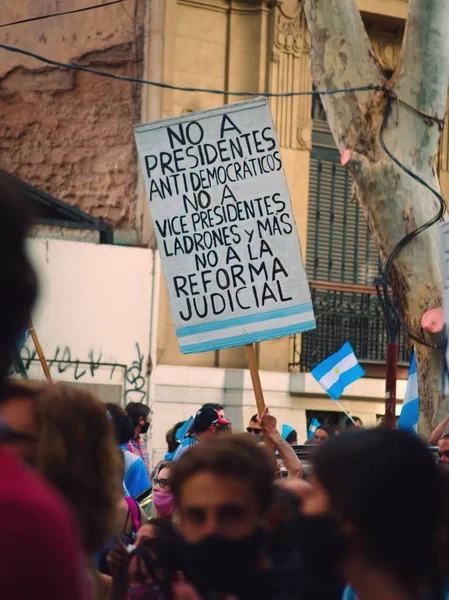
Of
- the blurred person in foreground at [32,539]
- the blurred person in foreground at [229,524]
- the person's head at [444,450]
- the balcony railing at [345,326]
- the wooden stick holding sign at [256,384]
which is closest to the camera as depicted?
the blurred person in foreground at [32,539]

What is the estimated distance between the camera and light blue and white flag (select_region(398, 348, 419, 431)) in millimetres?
8773

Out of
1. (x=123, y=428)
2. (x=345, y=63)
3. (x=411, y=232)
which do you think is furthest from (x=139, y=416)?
(x=345, y=63)

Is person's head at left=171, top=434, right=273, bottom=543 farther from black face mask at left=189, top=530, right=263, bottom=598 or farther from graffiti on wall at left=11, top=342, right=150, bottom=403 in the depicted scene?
graffiti on wall at left=11, top=342, right=150, bottom=403

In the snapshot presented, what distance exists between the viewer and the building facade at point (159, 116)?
15203mm

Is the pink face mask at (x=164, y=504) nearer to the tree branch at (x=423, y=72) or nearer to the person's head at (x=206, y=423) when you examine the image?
the person's head at (x=206, y=423)

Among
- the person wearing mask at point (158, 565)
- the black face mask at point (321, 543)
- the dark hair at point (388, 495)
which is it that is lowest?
the person wearing mask at point (158, 565)

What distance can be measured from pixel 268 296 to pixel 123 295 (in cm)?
782

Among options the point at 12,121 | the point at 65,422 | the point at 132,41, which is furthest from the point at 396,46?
the point at 65,422

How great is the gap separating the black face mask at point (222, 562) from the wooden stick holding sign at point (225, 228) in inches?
155

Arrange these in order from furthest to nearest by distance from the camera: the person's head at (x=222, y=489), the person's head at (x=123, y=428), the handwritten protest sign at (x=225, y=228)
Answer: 1. the person's head at (x=123, y=428)
2. the handwritten protest sign at (x=225, y=228)
3. the person's head at (x=222, y=489)

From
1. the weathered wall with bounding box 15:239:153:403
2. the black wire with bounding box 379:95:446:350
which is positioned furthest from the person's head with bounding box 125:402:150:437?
the weathered wall with bounding box 15:239:153:403

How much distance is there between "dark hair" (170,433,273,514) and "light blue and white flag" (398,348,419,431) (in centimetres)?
583

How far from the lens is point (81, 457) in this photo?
2762mm

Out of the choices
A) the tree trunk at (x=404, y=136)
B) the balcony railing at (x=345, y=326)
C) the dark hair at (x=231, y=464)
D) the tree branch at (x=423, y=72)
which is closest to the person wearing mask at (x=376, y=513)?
the dark hair at (x=231, y=464)
